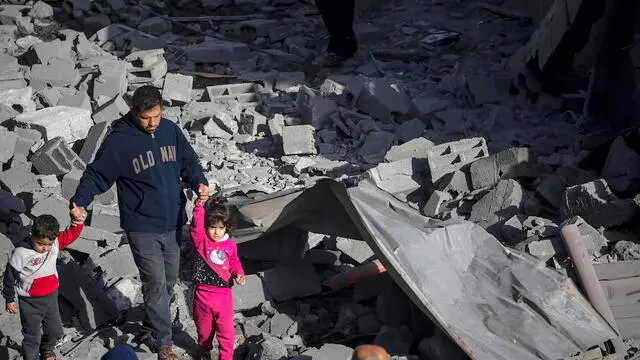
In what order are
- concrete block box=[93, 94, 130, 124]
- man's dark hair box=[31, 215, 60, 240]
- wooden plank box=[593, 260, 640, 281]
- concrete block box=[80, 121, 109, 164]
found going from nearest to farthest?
1. man's dark hair box=[31, 215, 60, 240]
2. wooden plank box=[593, 260, 640, 281]
3. concrete block box=[80, 121, 109, 164]
4. concrete block box=[93, 94, 130, 124]

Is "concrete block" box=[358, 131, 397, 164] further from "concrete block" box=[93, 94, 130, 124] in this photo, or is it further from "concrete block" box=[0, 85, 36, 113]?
"concrete block" box=[0, 85, 36, 113]

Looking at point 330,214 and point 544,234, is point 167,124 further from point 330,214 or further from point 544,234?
point 544,234

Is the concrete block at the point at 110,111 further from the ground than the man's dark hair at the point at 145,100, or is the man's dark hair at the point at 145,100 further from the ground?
the man's dark hair at the point at 145,100

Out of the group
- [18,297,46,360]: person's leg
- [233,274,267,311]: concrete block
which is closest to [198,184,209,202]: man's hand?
[233,274,267,311]: concrete block

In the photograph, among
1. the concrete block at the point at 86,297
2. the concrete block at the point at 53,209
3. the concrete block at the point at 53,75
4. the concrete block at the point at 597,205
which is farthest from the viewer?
the concrete block at the point at 53,75

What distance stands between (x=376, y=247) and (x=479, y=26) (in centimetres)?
834

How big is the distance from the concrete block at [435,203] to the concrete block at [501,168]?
365 mm

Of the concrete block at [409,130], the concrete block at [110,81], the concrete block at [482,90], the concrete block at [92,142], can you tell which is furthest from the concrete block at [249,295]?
the concrete block at [482,90]

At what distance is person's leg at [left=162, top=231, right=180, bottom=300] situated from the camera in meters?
5.73

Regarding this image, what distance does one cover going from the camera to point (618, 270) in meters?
6.07

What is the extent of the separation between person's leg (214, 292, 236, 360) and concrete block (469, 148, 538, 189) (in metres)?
2.93

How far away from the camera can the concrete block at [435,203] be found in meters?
7.46

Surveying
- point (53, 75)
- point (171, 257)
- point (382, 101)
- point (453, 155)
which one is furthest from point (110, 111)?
point (171, 257)

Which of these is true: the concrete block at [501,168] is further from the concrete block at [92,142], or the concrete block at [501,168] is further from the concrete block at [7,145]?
the concrete block at [7,145]
